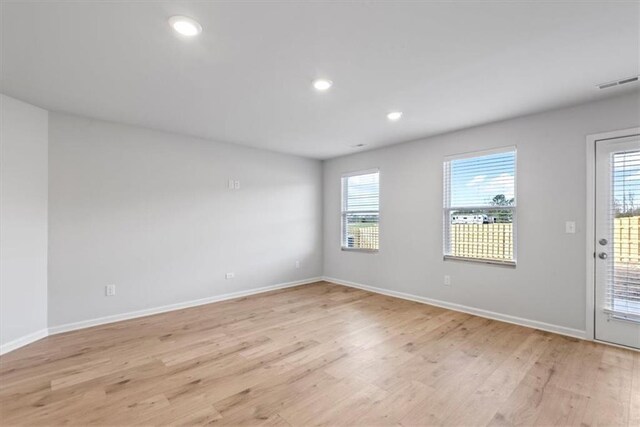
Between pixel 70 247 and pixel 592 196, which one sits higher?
pixel 592 196

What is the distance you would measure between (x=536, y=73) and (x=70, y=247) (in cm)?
513

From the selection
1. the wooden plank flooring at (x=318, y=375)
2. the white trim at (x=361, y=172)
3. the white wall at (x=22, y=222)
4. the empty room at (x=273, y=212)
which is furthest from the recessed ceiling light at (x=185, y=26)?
the white trim at (x=361, y=172)

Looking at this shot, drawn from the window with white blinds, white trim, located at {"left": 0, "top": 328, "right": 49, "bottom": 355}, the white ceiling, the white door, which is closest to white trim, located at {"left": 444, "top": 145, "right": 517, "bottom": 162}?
the white ceiling

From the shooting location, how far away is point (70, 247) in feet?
11.5

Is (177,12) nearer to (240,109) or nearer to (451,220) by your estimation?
(240,109)

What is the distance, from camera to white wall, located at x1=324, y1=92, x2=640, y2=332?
320 centimetres

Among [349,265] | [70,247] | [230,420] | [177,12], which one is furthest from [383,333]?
[70,247]

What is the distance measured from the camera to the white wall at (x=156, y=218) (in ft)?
11.5

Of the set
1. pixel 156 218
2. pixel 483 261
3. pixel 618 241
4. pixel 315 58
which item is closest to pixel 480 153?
pixel 483 261

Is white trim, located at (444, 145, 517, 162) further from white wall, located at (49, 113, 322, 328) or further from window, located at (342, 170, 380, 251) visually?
white wall, located at (49, 113, 322, 328)

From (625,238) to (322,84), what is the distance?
3.32 metres

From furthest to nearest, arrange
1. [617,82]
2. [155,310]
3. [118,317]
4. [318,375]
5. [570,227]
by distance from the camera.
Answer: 1. [155,310]
2. [118,317]
3. [570,227]
4. [617,82]
5. [318,375]

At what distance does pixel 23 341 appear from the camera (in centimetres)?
306

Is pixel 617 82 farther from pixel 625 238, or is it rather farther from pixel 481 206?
pixel 481 206
